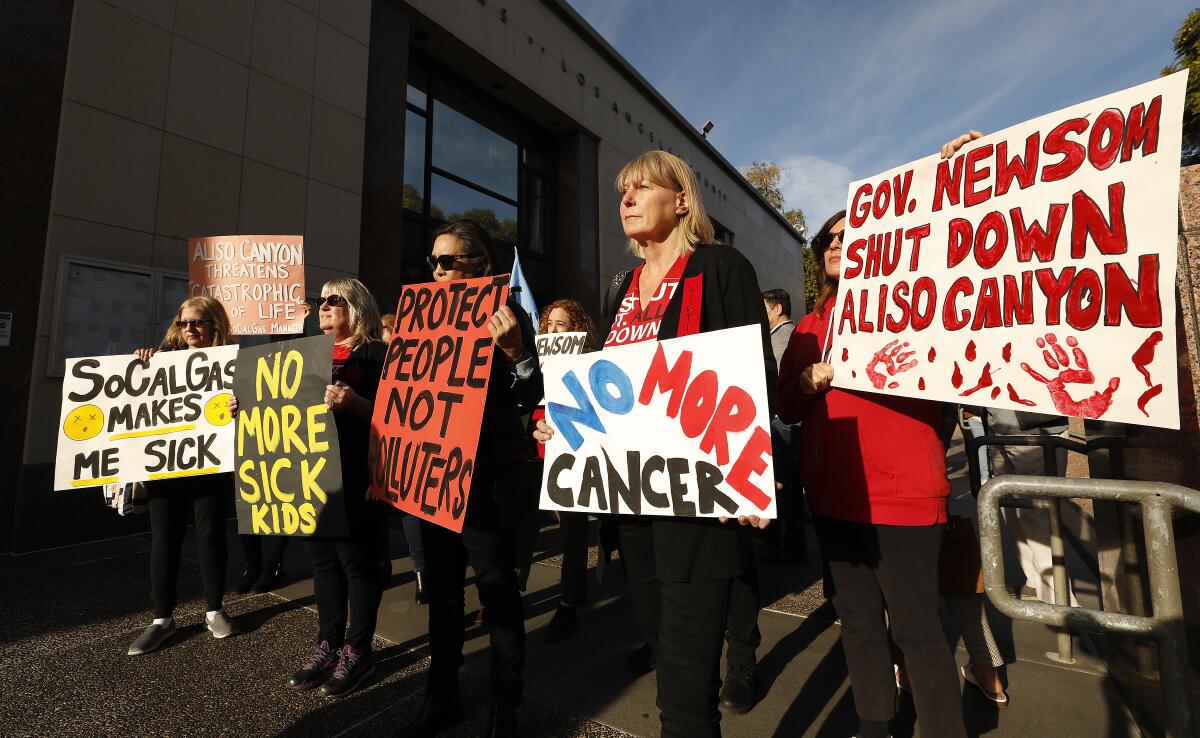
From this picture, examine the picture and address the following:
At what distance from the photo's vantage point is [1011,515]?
3.52 metres

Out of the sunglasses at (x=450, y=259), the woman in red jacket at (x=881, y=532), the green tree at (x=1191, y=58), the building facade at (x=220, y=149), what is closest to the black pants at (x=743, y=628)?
the woman in red jacket at (x=881, y=532)

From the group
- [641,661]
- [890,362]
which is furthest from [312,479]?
[890,362]

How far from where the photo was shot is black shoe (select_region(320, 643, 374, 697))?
248 cm

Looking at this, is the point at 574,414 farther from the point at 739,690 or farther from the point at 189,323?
the point at 189,323

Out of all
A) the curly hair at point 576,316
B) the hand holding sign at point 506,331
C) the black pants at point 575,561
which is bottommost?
the black pants at point 575,561

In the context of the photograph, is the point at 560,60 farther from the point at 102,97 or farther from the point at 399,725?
the point at 399,725

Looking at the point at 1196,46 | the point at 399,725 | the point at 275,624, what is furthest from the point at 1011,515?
the point at 1196,46

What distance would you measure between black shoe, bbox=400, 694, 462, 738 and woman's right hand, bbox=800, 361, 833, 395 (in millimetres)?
1788

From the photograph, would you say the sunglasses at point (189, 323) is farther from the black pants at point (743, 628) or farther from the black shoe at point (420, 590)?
the black pants at point (743, 628)

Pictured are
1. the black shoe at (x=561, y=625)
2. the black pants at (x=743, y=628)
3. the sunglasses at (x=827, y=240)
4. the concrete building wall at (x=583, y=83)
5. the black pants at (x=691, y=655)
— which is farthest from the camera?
the concrete building wall at (x=583, y=83)

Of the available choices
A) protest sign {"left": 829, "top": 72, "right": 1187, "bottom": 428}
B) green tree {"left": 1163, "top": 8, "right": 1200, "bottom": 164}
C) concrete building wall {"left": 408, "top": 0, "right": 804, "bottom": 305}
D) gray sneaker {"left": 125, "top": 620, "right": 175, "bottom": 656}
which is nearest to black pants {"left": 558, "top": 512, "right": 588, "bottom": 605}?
protest sign {"left": 829, "top": 72, "right": 1187, "bottom": 428}

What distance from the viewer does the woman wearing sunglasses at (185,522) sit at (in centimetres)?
298

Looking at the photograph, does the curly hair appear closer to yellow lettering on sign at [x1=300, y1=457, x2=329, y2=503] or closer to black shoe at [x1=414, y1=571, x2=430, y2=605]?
black shoe at [x1=414, y1=571, x2=430, y2=605]

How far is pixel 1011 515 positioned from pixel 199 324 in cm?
500
